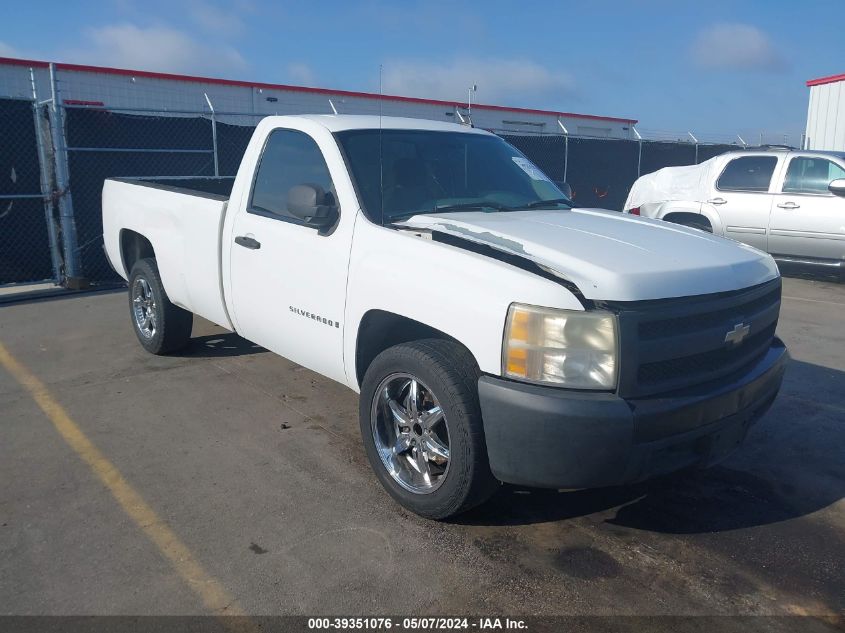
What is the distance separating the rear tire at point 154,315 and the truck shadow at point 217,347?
0.14m

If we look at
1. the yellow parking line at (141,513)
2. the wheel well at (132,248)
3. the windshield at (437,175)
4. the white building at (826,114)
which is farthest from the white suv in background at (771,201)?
the white building at (826,114)

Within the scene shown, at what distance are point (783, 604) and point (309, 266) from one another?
2782mm

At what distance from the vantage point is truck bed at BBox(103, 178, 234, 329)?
5062 millimetres

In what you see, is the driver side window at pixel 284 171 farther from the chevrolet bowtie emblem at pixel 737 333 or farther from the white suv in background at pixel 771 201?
the white suv in background at pixel 771 201

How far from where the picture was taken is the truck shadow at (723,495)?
365 centimetres

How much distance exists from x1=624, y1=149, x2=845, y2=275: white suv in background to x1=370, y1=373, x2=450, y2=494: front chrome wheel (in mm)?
7996

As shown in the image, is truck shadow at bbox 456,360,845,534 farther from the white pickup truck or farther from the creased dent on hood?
the creased dent on hood

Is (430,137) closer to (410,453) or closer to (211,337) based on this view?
(410,453)

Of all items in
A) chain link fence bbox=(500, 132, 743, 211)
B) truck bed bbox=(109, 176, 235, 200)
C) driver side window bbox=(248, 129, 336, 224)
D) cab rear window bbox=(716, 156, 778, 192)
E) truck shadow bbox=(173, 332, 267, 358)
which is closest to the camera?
driver side window bbox=(248, 129, 336, 224)

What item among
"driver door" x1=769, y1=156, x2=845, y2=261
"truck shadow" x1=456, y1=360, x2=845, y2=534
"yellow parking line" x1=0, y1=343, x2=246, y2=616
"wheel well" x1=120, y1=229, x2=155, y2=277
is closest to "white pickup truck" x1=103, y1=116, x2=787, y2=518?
"truck shadow" x1=456, y1=360, x2=845, y2=534

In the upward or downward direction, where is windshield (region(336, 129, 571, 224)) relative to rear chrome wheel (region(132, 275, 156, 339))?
upward

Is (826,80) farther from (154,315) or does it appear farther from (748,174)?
(154,315)

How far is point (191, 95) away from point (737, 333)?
775 inches

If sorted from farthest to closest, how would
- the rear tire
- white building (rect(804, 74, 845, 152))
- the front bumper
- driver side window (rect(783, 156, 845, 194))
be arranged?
white building (rect(804, 74, 845, 152)) < driver side window (rect(783, 156, 845, 194)) < the rear tire < the front bumper
